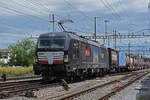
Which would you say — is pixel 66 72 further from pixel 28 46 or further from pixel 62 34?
pixel 28 46

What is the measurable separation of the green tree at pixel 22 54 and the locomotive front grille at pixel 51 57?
59.6 m

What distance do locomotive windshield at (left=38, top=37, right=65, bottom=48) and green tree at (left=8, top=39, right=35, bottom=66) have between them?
59054mm

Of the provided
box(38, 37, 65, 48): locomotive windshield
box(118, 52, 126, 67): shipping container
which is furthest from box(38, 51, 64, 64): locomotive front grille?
box(118, 52, 126, 67): shipping container

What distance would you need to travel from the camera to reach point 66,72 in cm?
1598

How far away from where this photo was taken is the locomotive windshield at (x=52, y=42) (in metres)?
16.6

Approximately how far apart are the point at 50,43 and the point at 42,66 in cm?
169

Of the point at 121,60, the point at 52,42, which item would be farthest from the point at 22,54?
the point at 52,42

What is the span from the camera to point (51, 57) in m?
16.2

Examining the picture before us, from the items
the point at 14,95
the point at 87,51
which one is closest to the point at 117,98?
the point at 14,95

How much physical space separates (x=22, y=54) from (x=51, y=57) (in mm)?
63077

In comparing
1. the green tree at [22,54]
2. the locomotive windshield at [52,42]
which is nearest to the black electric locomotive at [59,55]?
the locomotive windshield at [52,42]

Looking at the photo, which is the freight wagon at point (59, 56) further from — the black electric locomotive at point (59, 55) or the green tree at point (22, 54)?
the green tree at point (22, 54)

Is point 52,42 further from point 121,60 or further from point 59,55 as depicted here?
point 121,60

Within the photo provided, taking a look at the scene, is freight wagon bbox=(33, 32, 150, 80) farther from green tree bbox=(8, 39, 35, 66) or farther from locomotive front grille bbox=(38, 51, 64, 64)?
green tree bbox=(8, 39, 35, 66)
